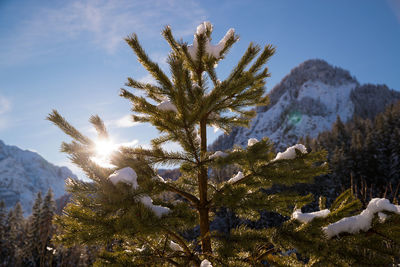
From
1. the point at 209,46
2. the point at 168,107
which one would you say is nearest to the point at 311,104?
the point at 209,46

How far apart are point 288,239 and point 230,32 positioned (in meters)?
2.53

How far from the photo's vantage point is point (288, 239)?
71.6 inches

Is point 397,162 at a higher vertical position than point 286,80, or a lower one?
lower

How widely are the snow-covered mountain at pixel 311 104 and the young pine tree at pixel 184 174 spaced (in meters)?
125

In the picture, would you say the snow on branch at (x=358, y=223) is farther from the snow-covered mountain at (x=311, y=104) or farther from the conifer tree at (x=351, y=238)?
the snow-covered mountain at (x=311, y=104)

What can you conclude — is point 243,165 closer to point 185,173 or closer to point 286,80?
point 185,173

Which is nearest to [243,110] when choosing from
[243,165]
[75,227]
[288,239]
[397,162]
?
[243,165]

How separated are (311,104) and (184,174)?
16638 cm

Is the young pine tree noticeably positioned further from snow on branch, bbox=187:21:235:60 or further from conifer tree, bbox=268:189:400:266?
conifer tree, bbox=268:189:400:266

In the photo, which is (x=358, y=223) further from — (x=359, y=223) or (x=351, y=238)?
(x=351, y=238)

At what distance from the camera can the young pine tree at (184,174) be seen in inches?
71.5

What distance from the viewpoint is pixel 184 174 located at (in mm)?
3025

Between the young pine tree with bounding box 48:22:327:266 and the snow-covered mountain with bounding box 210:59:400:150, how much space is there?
125 m

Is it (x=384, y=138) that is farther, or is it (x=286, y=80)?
(x=286, y=80)
